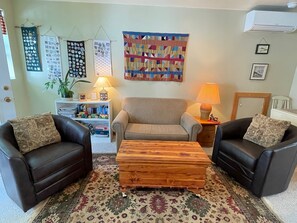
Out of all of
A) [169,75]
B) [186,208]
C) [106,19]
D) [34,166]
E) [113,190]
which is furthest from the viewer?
[169,75]

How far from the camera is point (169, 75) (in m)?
3.12

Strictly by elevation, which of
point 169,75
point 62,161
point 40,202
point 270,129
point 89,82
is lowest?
point 40,202

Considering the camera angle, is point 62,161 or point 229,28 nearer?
point 62,161

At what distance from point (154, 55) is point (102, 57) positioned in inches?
37.6

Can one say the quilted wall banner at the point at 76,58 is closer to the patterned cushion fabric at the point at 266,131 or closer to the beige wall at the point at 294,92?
the patterned cushion fabric at the point at 266,131

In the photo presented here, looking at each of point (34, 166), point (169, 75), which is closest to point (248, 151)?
point (169, 75)

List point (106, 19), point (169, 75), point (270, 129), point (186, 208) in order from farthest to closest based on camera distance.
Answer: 1. point (169, 75)
2. point (106, 19)
3. point (270, 129)
4. point (186, 208)

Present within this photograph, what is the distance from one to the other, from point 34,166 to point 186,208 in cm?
151

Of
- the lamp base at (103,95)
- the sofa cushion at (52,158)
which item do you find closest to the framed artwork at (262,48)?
the lamp base at (103,95)

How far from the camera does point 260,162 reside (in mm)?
1751

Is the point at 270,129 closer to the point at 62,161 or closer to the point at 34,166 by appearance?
the point at 62,161

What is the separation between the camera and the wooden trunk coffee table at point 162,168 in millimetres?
1693

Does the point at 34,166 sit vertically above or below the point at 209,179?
above

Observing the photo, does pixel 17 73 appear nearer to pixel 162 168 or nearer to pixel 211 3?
pixel 162 168
